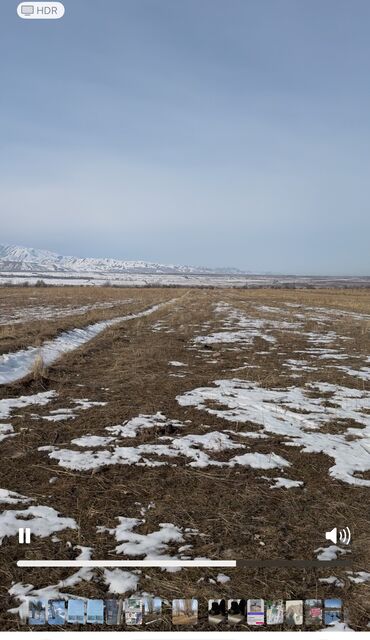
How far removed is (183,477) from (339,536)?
2049mm

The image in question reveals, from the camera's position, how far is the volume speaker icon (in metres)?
3.88

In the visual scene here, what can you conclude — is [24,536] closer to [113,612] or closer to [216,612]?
[113,612]

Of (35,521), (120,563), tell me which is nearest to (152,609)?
(120,563)

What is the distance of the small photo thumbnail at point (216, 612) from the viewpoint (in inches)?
113

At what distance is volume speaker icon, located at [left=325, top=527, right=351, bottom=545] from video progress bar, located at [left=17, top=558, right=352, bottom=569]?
0.30 meters

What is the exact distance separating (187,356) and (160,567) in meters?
10.4

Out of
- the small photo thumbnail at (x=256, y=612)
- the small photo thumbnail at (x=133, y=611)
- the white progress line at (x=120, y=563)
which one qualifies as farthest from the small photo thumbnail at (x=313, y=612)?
the small photo thumbnail at (x=133, y=611)

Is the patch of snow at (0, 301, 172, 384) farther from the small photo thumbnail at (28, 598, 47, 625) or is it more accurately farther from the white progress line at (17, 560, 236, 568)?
the small photo thumbnail at (28, 598, 47, 625)

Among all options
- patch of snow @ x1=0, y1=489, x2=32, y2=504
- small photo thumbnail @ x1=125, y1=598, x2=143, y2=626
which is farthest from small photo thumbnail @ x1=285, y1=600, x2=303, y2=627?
patch of snow @ x1=0, y1=489, x2=32, y2=504

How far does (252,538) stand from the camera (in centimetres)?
393

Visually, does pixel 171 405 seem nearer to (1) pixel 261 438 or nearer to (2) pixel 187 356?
(1) pixel 261 438

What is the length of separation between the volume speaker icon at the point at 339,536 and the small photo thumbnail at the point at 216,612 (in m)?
1.42

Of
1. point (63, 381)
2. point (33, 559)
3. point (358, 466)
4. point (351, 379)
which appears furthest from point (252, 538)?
point (351, 379)

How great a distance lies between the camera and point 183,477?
5.23m
